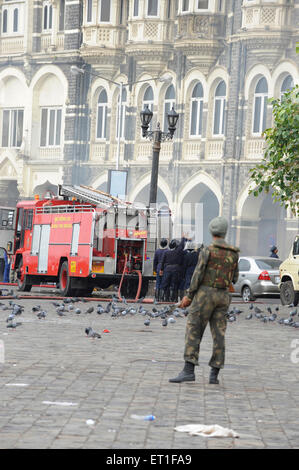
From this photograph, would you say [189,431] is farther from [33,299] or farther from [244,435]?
[33,299]

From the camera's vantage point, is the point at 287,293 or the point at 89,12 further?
the point at 89,12

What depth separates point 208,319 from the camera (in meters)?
11.1

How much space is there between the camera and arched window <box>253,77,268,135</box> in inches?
1783

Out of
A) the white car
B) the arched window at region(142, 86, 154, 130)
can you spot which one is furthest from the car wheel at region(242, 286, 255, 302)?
the arched window at region(142, 86, 154, 130)

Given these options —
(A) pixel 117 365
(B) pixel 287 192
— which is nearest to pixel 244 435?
(A) pixel 117 365

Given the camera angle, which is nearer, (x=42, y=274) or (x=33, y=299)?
(x=33, y=299)

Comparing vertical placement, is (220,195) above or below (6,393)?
above

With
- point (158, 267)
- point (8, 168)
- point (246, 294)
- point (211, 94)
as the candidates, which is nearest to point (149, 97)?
point (211, 94)

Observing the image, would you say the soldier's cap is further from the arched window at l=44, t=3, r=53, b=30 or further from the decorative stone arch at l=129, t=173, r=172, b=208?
the arched window at l=44, t=3, r=53, b=30

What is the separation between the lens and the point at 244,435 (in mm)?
8086

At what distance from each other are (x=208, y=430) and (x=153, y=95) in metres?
43.4

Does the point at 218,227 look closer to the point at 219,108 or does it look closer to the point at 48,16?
the point at 219,108

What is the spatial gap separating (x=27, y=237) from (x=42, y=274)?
201 centimetres
